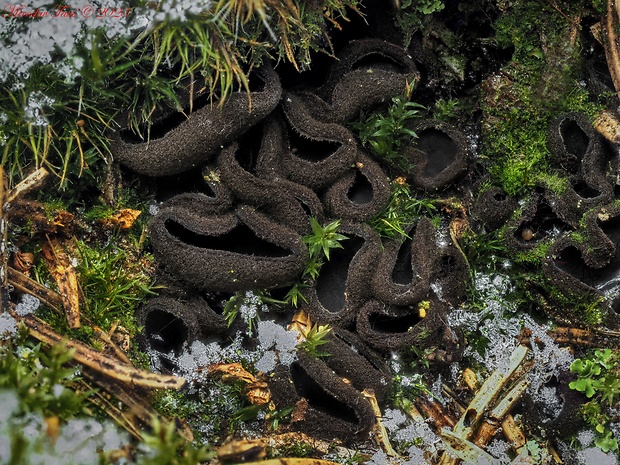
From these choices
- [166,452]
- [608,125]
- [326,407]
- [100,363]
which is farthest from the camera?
→ [608,125]

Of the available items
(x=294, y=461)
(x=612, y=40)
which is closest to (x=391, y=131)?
(x=612, y=40)

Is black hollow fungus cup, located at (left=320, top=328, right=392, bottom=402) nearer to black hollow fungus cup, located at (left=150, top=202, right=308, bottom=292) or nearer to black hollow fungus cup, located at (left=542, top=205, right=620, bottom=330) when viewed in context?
black hollow fungus cup, located at (left=150, top=202, right=308, bottom=292)

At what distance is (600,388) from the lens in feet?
8.84

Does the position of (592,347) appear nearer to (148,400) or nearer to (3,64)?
(148,400)

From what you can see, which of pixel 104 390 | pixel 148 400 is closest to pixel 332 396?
pixel 148 400

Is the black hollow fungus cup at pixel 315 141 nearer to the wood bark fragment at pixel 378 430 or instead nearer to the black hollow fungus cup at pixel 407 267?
the black hollow fungus cup at pixel 407 267

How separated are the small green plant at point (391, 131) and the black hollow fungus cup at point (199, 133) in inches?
18.4

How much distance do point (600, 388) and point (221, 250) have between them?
1669mm

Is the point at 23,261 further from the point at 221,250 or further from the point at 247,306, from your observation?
the point at 247,306

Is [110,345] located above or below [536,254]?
below

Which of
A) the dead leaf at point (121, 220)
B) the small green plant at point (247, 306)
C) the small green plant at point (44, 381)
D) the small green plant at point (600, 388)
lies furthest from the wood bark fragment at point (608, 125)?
the small green plant at point (44, 381)

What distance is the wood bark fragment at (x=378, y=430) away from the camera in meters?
2.75

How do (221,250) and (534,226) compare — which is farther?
(534,226)

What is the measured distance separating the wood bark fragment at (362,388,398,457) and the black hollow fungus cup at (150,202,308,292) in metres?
0.59
